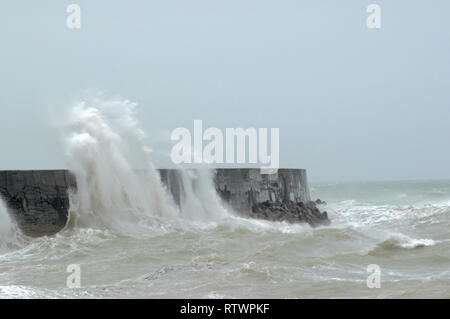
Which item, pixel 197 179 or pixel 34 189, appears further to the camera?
pixel 197 179

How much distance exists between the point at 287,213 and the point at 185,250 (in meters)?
6.67

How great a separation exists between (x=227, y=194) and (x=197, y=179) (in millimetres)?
Answer: 872

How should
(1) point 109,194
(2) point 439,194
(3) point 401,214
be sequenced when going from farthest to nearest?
(2) point 439,194 < (3) point 401,214 < (1) point 109,194

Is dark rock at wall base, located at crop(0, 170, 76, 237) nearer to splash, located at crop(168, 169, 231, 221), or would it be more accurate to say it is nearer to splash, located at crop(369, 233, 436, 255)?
splash, located at crop(168, 169, 231, 221)

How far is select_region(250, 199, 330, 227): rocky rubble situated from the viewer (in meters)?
16.0

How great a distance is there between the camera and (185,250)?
32.7 feet

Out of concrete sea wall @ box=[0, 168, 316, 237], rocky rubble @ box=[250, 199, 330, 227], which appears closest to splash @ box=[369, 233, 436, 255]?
rocky rubble @ box=[250, 199, 330, 227]

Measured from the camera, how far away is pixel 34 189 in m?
12.7

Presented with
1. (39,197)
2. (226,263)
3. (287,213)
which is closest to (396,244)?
(226,263)

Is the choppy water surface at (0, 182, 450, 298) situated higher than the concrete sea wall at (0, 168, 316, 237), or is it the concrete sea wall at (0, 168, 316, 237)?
the concrete sea wall at (0, 168, 316, 237)

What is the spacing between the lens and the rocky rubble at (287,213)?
52.5 feet

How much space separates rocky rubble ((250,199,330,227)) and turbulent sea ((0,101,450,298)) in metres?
0.57
